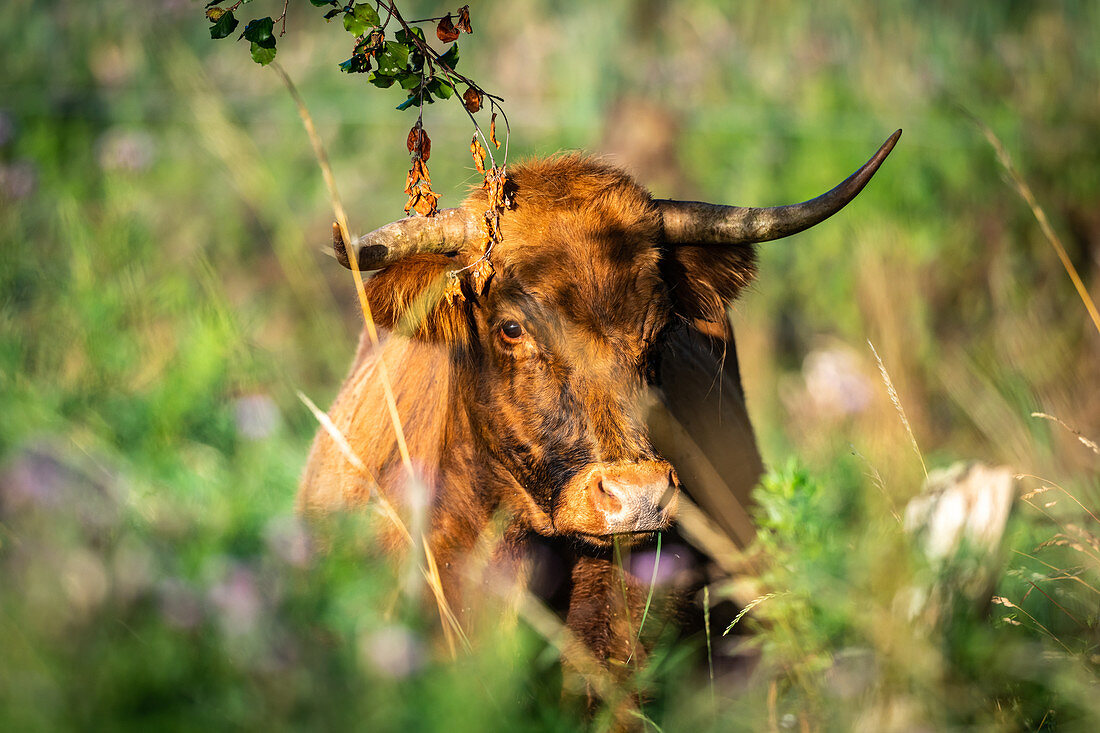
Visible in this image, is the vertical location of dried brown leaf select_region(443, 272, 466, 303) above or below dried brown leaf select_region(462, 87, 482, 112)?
below

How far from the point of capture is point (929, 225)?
8648mm

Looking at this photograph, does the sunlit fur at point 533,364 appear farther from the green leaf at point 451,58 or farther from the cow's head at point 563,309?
the green leaf at point 451,58

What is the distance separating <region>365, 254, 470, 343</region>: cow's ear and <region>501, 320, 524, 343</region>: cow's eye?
18 centimetres

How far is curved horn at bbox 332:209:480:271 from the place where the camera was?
127 inches

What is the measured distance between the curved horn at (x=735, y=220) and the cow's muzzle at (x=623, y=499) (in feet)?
3.54

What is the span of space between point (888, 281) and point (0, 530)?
6740 millimetres

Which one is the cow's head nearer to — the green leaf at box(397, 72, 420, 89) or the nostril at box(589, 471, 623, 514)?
the nostril at box(589, 471, 623, 514)

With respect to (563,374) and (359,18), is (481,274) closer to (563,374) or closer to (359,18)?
(563,374)

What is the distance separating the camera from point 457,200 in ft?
29.9

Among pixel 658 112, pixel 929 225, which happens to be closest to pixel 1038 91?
pixel 929 225

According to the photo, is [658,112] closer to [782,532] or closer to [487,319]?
[487,319]

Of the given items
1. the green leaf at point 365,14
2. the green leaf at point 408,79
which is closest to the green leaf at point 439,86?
the green leaf at point 408,79

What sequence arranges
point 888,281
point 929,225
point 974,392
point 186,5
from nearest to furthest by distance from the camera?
point 974,392 → point 888,281 → point 929,225 → point 186,5

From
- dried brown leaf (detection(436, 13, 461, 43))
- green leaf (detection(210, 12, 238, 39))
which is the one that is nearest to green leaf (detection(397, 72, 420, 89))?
dried brown leaf (detection(436, 13, 461, 43))
